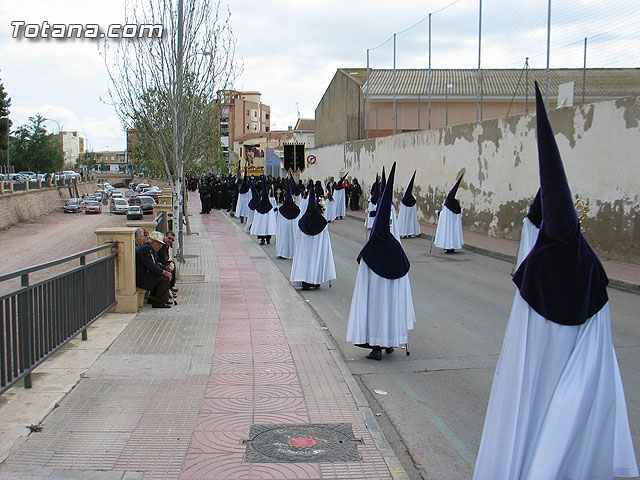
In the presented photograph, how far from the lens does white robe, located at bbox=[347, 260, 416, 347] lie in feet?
25.2

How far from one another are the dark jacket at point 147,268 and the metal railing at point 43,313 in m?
1.33

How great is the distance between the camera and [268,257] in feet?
60.6

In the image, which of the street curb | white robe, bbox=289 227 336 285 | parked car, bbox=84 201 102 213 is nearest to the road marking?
the street curb

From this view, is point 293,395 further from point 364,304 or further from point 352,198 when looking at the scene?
point 352,198

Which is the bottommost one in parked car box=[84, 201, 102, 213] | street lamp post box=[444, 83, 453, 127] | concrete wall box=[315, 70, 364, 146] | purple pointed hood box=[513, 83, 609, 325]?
parked car box=[84, 201, 102, 213]

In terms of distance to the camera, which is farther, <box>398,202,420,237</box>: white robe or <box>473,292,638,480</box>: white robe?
<box>398,202,420,237</box>: white robe

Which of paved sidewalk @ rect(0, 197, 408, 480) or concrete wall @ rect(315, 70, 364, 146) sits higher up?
concrete wall @ rect(315, 70, 364, 146)

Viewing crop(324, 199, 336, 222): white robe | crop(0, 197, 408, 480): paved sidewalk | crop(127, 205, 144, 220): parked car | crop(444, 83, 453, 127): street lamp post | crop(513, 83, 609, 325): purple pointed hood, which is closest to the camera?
crop(513, 83, 609, 325): purple pointed hood

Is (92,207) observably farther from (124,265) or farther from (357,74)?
(124,265)

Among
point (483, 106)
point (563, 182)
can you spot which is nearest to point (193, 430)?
point (563, 182)

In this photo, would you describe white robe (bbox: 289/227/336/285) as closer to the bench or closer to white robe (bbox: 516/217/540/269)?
the bench

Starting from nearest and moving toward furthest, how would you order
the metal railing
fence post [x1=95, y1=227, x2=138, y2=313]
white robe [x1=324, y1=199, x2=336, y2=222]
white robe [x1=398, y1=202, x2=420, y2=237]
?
the metal railing < fence post [x1=95, y1=227, x2=138, y2=313] < white robe [x1=398, y1=202, x2=420, y2=237] < white robe [x1=324, y1=199, x2=336, y2=222]

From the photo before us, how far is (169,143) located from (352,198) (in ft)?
79.3

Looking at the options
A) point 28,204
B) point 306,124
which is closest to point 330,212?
point 28,204
